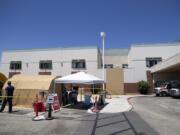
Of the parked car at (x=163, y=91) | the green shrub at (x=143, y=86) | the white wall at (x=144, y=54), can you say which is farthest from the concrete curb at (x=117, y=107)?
the white wall at (x=144, y=54)

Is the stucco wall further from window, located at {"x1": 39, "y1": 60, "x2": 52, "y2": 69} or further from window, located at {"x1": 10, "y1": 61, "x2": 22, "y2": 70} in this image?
window, located at {"x1": 10, "y1": 61, "x2": 22, "y2": 70}

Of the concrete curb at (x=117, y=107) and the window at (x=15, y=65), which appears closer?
the concrete curb at (x=117, y=107)

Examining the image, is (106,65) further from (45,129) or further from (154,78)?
(45,129)

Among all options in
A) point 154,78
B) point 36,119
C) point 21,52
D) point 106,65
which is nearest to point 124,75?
point 154,78

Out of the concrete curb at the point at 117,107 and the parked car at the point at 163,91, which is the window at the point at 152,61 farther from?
the concrete curb at the point at 117,107

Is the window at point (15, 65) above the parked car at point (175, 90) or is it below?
above

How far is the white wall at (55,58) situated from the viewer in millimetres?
43500

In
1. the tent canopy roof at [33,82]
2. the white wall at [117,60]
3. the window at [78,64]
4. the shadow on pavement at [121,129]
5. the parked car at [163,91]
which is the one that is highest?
the white wall at [117,60]

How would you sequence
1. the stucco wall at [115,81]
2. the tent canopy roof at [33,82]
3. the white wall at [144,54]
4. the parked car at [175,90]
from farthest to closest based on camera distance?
the white wall at [144,54], the stucco wall at [115,81], the parked car at [175,90], the tent canopy roof at [33,82]

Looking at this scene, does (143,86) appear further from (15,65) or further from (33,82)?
(15,65)

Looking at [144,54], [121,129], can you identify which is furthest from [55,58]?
[121,129]

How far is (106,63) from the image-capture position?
49.8 metres

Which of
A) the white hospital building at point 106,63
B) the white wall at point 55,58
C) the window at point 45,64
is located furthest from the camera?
the window at point 45,64

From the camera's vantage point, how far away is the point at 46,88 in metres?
16.4
